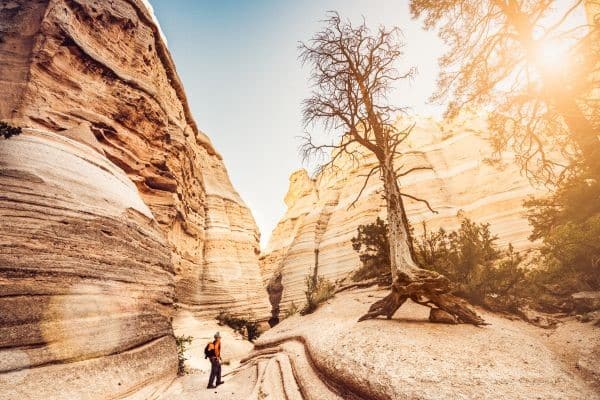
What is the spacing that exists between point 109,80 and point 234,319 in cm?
1466

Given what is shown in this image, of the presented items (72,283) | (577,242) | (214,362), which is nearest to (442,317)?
(577,242)

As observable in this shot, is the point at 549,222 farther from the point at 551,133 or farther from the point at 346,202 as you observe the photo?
the point at 346,202

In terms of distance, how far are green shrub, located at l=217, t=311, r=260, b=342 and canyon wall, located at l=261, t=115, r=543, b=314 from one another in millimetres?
5532

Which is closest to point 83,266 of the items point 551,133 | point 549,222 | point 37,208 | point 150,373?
point 37,208

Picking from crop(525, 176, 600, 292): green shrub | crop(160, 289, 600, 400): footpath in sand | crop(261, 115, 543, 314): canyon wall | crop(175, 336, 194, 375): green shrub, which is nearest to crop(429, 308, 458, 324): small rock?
crop(160, 289, 600, 400): footpath in sand

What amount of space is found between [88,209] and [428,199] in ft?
76.6

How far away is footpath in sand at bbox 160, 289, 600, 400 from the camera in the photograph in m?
3.20

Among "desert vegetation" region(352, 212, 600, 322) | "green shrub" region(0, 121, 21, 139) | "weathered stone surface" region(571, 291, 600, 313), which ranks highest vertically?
"green shrub" region(0, 121, 21, 139)

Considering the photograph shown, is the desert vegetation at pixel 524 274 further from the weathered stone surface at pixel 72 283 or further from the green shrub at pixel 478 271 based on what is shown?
the weathered stone surface at pixel 72 283

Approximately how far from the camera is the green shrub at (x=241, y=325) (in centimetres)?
1799

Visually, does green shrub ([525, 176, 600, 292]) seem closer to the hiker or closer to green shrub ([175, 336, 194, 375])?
the hiker

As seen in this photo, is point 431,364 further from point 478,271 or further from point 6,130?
point 6,130

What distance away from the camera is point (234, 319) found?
1856 cm

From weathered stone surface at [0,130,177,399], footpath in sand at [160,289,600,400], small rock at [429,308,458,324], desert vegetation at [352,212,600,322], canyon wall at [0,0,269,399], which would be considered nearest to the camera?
footpath in sand at [160,289,600,400]
